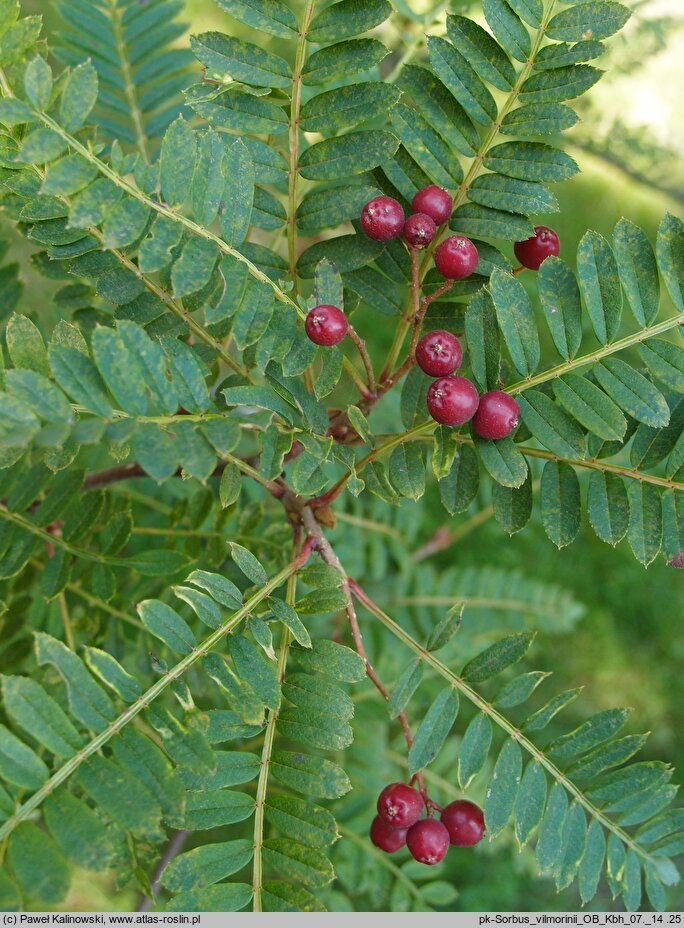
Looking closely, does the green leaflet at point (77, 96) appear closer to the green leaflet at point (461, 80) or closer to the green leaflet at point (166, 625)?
the green leaflet at point (461, 80)

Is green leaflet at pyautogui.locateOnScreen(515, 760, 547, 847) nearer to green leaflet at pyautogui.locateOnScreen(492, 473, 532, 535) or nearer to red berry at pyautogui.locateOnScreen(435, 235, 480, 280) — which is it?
green leaflet at pyautogui.locateOnScreen(492, 473, 532, 535)

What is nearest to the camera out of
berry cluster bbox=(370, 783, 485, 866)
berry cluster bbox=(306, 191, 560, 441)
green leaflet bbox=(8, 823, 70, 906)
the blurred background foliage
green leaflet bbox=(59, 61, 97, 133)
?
green leaflet bbox=(8, 823, 70, 906)

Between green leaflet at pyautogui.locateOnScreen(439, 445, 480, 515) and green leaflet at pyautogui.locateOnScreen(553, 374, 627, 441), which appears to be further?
green leaflet at pyautogui.locateOnScreen(439, 445, 480, 515)

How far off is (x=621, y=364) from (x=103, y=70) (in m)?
1.13

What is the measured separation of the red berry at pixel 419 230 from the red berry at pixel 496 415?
214mm

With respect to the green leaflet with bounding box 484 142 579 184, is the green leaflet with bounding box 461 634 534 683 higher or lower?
lower

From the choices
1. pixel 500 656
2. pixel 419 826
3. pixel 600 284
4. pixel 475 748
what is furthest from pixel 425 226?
pixel 419 826

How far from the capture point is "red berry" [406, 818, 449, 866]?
1080 millimetres

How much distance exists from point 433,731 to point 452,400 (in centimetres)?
46

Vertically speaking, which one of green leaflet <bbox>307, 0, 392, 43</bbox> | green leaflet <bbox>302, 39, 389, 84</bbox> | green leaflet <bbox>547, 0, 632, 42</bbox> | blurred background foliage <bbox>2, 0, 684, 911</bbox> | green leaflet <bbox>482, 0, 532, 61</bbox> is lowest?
blurred background foliage <bbox>2, 0, 684, 911</bbox>

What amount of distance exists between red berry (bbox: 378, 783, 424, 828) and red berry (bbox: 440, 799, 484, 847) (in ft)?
0.17

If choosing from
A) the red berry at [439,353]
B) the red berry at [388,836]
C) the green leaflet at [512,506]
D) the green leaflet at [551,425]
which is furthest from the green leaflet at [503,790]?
the red berry at [439,353]

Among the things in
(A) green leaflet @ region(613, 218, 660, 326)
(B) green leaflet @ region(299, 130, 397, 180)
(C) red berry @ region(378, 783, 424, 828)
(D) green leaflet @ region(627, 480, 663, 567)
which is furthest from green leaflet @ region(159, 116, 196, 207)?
(C) red berry @ region(378, 783, 424, 828)

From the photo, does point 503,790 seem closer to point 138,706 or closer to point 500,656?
point 500,656
